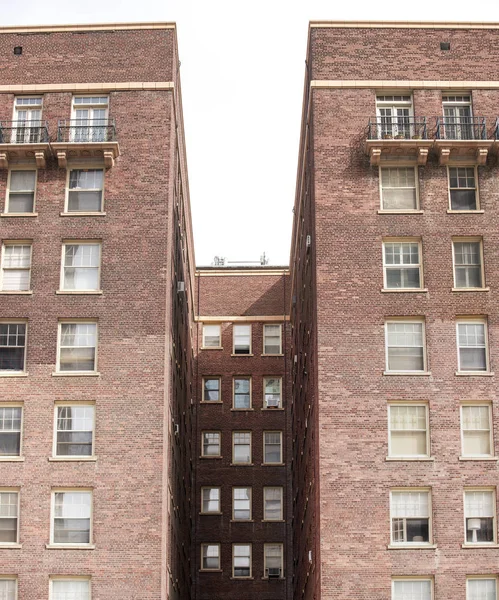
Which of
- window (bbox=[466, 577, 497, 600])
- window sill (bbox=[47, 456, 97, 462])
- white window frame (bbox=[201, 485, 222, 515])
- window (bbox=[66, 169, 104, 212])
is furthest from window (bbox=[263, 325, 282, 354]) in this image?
window (bbox=[466, 577, 497, 600])

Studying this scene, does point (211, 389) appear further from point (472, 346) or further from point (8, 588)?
point (8, 588)

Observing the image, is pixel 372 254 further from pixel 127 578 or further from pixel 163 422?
pixel 127 578

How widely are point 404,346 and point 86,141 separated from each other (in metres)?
16.9

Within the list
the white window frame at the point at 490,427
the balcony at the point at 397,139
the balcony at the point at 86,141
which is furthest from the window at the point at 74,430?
the balcony at the point at 397,139

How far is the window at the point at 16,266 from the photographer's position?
1983 inches

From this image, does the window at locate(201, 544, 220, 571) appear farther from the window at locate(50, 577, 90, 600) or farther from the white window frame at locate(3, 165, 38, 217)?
the white window frame at locate(3, 165, 38, 217)

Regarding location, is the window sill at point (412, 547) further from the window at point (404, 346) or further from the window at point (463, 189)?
the window at point (463, 189)

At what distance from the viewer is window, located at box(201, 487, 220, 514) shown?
79.6 metres

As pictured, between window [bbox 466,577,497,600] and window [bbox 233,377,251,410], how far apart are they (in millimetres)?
37779

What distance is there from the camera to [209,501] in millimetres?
79750

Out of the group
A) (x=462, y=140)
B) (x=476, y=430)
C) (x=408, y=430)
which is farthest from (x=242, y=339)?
(x=476, y=430)

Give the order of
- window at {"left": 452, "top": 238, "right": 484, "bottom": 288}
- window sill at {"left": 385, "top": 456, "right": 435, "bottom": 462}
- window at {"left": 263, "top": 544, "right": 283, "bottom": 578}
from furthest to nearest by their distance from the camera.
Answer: window at {"left": 263, "top": 544, "right": 283, "bottom": 578}, window at {"left": 452, "top": 238, "right": 484, "bottom": 288}, window sill at {"left": 385, "top": 456, "right": 435, "bottom": 462}

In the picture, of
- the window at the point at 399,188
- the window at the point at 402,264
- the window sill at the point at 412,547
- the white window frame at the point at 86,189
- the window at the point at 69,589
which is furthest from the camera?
the white window frame at the point at 86,189

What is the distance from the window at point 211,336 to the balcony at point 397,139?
35952 millimetres
